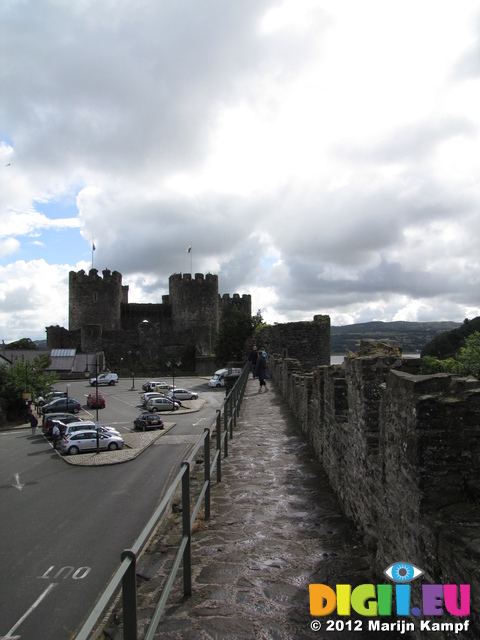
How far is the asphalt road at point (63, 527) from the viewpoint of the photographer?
27.8 ft

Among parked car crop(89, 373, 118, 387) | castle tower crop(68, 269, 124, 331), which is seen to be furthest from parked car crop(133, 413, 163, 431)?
castle tower crop(68, 269, 124, 331)

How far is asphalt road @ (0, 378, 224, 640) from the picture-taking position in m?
8.48

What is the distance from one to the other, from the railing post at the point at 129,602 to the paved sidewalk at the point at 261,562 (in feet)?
2.93

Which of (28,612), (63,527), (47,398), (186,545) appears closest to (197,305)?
(47,398)

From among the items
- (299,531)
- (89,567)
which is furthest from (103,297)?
(299,531)

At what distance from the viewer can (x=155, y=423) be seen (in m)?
26.8

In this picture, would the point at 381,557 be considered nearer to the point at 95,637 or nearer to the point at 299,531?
the point at 299,531

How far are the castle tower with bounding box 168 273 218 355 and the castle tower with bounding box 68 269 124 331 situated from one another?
716 centimetres

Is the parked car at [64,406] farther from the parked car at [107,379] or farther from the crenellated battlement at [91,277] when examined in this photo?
the crenellated battlement at [91,277]

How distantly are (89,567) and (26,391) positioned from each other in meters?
30.8

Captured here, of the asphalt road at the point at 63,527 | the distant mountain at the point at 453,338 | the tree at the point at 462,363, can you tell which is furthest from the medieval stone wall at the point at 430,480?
the distant mountain at the point at 453,338

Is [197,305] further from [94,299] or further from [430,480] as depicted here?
[430,480]

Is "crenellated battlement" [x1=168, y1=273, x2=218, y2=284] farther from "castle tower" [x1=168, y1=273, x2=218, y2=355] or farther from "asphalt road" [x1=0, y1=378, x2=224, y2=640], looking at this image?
"asphalt road" [x1=0, y1=378, x2=224, y2=640]

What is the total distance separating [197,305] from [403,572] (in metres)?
55.7
